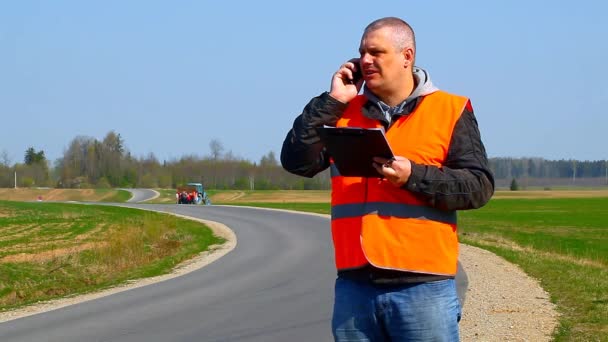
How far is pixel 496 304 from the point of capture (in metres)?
12.6

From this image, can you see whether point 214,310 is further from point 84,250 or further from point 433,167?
point 84,250

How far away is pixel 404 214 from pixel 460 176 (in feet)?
0.90

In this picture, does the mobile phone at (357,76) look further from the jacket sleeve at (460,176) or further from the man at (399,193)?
the jacket sleeve at (460,176)

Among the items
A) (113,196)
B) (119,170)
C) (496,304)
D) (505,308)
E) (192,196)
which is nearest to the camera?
(505,308)

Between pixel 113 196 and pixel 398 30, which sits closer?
pixel 398 30

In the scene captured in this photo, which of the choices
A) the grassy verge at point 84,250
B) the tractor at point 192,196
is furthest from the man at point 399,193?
the tractor at point 192,196

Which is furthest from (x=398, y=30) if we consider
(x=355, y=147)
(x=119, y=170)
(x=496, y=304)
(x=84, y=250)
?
(x=119, y=170)

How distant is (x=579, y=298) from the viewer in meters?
13.1

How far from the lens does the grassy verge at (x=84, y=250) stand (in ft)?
66.6

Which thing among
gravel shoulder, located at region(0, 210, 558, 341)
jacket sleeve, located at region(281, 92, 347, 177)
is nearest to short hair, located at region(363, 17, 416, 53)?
jacket sleeve, located at region(281, 92, 347, 177)

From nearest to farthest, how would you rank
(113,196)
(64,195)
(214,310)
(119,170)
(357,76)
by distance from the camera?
(357,76), (214,310), (113,196), (64,195), (119,170)

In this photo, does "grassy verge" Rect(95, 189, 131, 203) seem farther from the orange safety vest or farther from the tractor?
the orange safety vest

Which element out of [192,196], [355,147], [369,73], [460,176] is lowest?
[192,196]

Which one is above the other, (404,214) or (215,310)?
(404,214)
